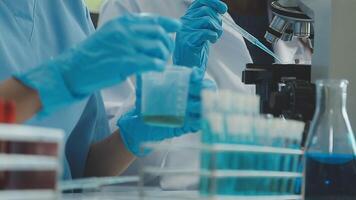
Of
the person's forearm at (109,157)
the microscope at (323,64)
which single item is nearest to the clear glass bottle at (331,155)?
the microscope at (323,64)

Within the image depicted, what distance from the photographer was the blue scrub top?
4.96 ft

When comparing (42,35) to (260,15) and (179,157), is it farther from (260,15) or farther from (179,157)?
(260,15)

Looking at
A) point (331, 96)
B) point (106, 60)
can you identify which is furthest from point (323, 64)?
point (106, 60)

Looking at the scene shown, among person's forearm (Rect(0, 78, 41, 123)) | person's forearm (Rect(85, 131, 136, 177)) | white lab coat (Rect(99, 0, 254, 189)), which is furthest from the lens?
white lab coat (Rect(99, 0, 254, 189))

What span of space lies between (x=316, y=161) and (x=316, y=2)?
44 centimetres

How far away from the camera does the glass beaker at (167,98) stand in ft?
3.07

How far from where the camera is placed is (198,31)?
62.3 inches

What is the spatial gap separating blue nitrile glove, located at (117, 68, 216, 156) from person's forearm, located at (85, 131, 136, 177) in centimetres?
6

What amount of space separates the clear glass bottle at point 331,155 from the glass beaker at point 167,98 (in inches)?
10.1

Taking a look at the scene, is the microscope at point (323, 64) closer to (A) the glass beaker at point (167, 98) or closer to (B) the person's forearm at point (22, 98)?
(A) the glass beaker at point (167, 98)

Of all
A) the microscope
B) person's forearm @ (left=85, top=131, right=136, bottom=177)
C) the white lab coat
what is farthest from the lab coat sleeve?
the microscope

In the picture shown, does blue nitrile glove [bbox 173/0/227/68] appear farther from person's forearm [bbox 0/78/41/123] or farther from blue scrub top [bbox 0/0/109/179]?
person's forearm [bbox 0/78/41/123]

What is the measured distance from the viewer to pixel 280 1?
1.49 m

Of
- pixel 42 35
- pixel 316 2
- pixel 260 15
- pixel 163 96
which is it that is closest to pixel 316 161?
pixel 163 96
